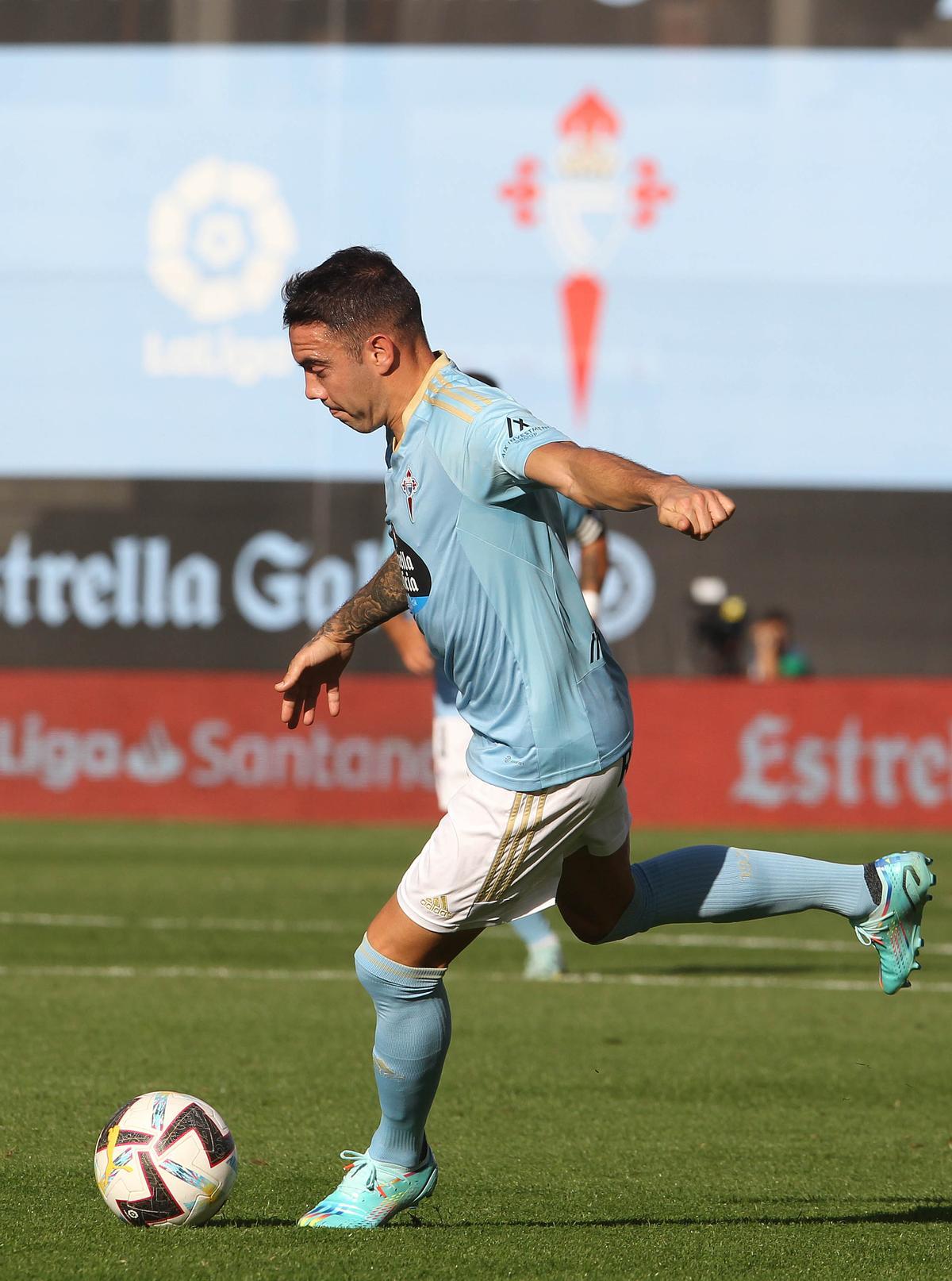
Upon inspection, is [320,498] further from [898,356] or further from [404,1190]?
[404,1190]

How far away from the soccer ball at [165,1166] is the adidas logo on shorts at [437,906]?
754mm

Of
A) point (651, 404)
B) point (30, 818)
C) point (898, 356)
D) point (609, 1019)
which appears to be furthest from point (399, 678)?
point (609, 1019)

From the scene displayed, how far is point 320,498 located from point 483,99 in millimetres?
4599

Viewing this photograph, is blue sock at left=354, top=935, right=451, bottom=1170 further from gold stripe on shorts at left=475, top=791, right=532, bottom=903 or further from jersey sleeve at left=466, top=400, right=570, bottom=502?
jersey sleeve at left=466, top=400, right=570, bottom=502

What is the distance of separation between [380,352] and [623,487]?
33.5 inches

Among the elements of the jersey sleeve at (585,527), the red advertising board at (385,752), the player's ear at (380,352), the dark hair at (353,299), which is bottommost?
the red advertising board at (385,752)

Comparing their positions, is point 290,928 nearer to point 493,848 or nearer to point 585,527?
point 585,527

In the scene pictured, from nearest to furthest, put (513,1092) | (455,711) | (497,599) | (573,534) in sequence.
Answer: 1. (497,599)
2. (513,1092)
3. (455,711)
4. (573,534)

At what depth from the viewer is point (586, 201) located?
21797mm

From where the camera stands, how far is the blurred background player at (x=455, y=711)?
8579 mm

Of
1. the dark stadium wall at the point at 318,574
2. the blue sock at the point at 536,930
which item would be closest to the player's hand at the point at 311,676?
the blue sock at the point at 536,930

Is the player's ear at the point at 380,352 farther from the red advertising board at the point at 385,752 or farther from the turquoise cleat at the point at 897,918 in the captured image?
the red advertising board at the point at 385,752

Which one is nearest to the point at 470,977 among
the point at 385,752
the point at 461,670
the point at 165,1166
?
the point at 165,1166

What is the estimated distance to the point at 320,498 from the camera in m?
21.7
